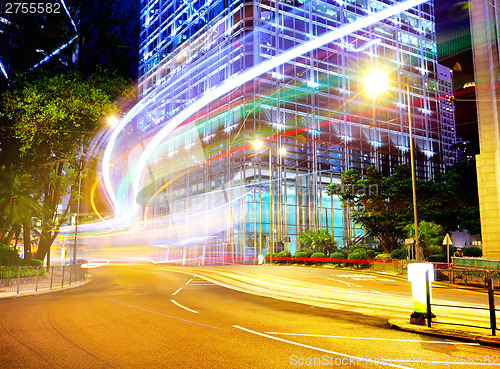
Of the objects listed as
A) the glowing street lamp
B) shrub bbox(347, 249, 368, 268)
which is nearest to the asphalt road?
the glowing street lamp

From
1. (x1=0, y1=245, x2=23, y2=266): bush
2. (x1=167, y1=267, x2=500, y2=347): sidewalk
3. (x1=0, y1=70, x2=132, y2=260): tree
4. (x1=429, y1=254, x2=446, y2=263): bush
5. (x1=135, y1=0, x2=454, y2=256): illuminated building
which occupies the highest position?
(x1=135, y1=0, x2=454, y2=256): illuminated building

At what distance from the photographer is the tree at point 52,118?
23484 mm

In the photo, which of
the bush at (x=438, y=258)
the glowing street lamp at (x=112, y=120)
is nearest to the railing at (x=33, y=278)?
the glowing street lamp at (x=112, y=120)

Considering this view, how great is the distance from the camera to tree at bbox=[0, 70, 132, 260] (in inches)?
925

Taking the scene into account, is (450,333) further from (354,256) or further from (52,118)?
(354,256)

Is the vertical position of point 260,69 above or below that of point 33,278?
above

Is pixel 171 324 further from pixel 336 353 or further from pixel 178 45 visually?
pixel 178 45

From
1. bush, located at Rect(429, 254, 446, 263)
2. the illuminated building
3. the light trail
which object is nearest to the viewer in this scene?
bush, located at Rect(429, 254, 446, 263)

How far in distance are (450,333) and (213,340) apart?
4.99m

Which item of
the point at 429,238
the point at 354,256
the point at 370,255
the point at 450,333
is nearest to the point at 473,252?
the point at 429,238

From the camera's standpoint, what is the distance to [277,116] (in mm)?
60500

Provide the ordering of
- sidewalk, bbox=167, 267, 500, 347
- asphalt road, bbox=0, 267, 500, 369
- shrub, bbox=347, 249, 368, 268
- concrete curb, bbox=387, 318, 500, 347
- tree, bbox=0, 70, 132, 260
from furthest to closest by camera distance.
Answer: shrub, bbox=347, 249, 368, 268 < tree, bbox=0, 70, 132, 260 < sidewalk, bbox=167, 267, 500, 347 < concrete curb, bbox=387, 318, 500, 347 < asphalt road, bbox=0, 267, 500, 369

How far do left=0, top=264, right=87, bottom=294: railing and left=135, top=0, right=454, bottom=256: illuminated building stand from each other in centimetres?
2808

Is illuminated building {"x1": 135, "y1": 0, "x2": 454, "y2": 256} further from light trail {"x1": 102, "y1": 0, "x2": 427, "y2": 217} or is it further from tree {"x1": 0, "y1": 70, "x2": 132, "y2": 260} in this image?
tree {"x1": 0, "y1": 70, "x2": 132, "y2": 260}
